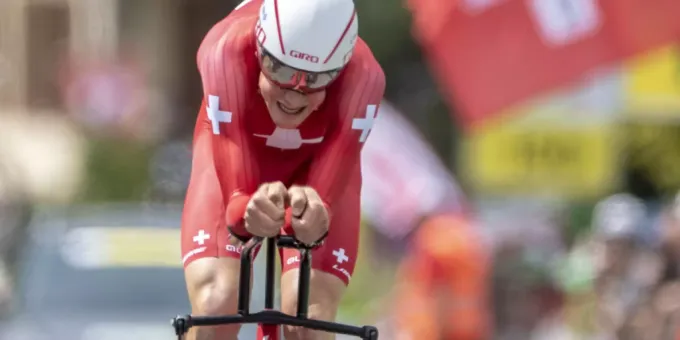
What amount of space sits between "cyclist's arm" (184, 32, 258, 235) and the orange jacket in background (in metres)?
4.93

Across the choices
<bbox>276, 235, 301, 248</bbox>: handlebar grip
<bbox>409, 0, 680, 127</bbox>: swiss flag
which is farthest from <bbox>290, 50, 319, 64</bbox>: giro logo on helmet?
<bbox>409, 0, 680, 127</bbox>: swiss flag

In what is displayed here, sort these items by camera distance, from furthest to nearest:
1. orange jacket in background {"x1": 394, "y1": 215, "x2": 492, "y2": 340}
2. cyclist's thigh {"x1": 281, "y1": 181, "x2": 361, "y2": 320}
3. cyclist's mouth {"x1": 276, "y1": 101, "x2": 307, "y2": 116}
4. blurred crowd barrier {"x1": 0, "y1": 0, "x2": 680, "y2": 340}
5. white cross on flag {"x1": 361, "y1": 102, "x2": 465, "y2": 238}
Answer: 1. white cross on flag {"x1": 361, "y1": 102, "x2": 465, "y2": 238}
2. orange jacket in background {"x1": 394, "y1": 215, "x2": 492, "y2": 340}
3. blurred crowd barrier {"x1": 0, "y1": 0, "x2": 680, "y2": 340}
4. cyclist's thigh {"x1": 281, "y1": 181, "x2": 361, "y2": 320}
5. cyclist's mouth {"x1": 276, "y1": 101, "x2": 307, "y2": 116}

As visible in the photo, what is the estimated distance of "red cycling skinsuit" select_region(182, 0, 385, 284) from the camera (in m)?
5.54

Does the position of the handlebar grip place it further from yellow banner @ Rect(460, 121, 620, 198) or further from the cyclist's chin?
yellow banner @ Rect(460, 121, 620, 198)

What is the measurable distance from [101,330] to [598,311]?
127 inches

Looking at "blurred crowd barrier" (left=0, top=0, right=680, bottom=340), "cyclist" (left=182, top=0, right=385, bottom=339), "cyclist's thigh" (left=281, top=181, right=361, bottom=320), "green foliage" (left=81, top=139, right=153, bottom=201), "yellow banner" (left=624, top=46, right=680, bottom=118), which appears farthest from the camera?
"green foliage" (left=81, top=139, right=153, bottom=201)

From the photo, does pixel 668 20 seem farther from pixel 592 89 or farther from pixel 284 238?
pixel 284 238

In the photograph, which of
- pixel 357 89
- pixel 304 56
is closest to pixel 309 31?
pixel 304 56

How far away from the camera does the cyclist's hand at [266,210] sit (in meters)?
5.26

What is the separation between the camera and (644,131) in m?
15.6

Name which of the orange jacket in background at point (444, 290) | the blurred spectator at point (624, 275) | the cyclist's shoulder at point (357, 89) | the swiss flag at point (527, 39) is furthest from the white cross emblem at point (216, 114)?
the swiss flag at point (527, 39)

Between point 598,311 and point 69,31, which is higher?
point 598,311

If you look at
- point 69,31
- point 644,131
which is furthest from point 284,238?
point 69,31

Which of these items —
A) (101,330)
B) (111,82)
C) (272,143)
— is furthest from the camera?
(111,82)
